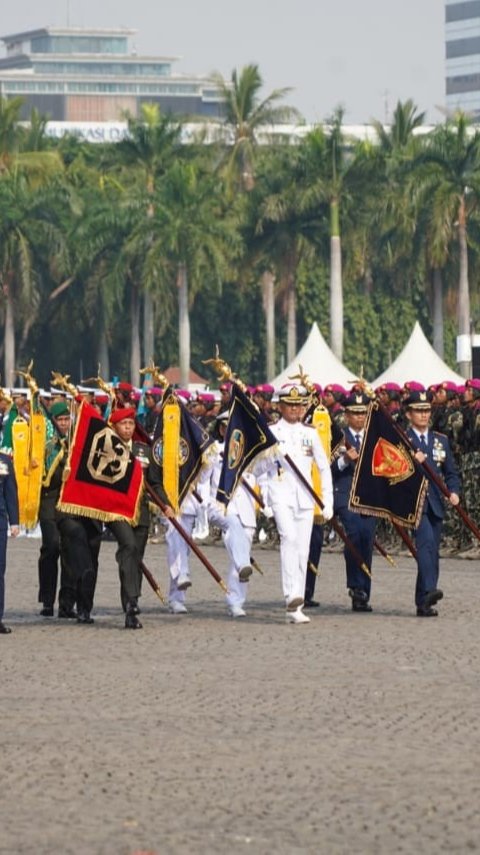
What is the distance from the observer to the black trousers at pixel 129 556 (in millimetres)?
16453

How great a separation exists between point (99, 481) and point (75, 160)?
239ft

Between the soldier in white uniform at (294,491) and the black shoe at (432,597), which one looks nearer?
the soldier in white uniform at (294,491)

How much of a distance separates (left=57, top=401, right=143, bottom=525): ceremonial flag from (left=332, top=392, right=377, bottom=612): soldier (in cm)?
190

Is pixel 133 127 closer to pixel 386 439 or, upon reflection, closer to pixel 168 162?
pixel 168 162

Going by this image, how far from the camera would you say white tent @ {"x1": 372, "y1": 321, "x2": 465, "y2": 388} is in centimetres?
4693

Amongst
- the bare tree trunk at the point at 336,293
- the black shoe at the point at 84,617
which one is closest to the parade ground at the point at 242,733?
the black shoe at the point at 84,617

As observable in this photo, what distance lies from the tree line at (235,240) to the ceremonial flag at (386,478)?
170 ft

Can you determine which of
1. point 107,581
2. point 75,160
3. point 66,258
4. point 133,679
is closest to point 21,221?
point 66,258

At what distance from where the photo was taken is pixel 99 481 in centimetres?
1702

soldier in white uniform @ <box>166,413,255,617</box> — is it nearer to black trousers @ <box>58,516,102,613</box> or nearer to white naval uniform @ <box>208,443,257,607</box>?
white naval uniform @ <box>208,443,257,607</box>

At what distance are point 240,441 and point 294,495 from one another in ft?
2.86

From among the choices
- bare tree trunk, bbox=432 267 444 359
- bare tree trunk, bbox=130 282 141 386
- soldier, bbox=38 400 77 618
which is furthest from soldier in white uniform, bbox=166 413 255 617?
bare tree trunk, bbox=130 282 141 386

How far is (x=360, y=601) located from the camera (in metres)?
17.6

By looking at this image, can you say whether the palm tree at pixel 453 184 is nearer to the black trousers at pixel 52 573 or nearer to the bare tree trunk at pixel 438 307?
the bare tree trunk at pixel 438 307
